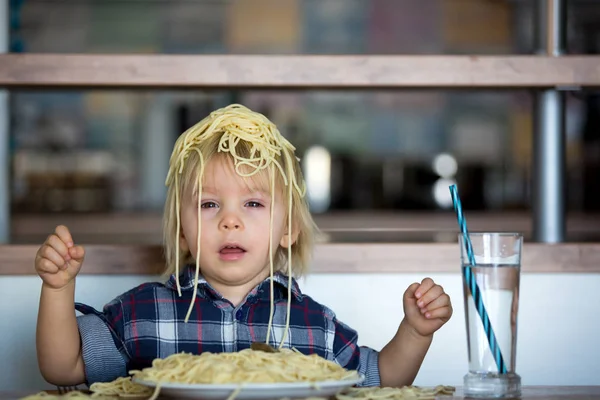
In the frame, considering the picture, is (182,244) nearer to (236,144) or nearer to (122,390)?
(236,144)

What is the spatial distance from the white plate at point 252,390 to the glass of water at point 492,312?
22 cm

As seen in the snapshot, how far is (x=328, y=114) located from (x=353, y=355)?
349 cm

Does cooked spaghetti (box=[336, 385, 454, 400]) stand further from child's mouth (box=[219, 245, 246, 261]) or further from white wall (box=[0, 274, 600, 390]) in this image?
white wall (box=[0, 274, 600, 390])

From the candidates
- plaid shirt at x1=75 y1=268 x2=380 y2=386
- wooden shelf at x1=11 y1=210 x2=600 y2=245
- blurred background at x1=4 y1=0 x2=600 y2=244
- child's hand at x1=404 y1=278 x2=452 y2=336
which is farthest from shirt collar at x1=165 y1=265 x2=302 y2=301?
blurred background at x1=4 y1=0 x2=600 y2=244

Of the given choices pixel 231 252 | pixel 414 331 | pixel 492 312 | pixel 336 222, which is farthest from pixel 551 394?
pixel 336 222

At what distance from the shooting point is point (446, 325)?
1571 mm

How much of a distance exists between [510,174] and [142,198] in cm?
189

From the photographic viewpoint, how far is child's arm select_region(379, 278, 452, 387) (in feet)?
4.09

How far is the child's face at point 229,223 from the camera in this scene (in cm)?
132

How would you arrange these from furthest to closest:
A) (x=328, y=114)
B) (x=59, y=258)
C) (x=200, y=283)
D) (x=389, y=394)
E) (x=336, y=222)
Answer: (x=328, y=114) → (x=336, y=222) → (x=200, y=283) → (x=59, y=258) → (x=389, y=394)

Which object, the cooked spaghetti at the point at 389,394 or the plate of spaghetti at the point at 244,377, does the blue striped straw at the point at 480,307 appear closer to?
the cooked spaghetti at the point at 389,394

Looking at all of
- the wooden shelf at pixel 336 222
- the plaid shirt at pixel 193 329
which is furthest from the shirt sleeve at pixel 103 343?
the wooden shelf at pixel 336 222

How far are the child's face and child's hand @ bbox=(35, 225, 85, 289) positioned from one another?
221 millimetres

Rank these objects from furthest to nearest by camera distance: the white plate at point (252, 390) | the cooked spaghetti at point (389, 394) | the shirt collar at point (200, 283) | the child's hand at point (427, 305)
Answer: the shirt collar at point (200, 283)
the child's hand at point (427, 305)
the cooked spaghetti at point (389, 394)
the white plate at point (252, 390)
